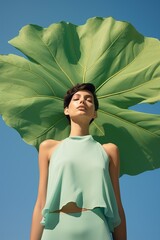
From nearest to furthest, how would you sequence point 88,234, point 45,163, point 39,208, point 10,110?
point 88,234, point 39,208, point 45,163, point 10,110

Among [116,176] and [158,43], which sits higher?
[158,43]

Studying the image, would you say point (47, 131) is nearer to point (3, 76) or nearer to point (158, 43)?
point (3, 76)

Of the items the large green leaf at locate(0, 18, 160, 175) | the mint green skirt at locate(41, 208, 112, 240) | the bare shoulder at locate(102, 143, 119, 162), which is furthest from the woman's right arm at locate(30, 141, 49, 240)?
the large green leaf at locate(0, 18, 160, 175)

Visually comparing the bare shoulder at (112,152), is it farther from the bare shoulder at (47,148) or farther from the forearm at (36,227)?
the forearm at (36,227)

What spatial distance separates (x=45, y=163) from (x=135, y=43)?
1656mm

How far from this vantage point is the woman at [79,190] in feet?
8.63

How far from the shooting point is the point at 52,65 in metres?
3.96

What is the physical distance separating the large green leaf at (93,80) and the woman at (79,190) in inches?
25.5

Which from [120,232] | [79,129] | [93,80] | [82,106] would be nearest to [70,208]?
[120,232]

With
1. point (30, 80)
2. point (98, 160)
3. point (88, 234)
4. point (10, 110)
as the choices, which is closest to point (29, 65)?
point (30, 80)

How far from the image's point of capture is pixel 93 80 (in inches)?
155

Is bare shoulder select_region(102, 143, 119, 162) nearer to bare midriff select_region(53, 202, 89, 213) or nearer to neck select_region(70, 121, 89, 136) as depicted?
neck select_region(70, 121, 89, 136)

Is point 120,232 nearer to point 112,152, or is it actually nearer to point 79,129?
point 112,152

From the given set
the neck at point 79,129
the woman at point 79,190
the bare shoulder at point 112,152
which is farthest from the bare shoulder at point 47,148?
the bare shoulder at point 112,152
